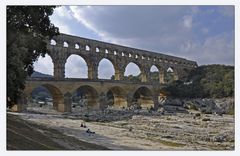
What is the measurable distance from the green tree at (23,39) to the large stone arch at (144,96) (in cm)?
2779

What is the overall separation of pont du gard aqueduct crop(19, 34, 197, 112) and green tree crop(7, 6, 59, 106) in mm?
13322

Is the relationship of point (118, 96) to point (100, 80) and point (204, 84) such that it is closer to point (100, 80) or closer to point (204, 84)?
point (100, 80)

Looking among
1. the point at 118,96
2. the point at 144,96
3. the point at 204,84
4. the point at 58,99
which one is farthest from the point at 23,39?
the point at 144,96

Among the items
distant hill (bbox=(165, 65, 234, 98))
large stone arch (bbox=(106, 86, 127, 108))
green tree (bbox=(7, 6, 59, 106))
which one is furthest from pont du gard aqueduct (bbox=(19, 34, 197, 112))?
green tree (bbox=(7, 6, 59, 106))

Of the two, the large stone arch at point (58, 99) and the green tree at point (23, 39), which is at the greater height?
the green tree at point (23, 39)

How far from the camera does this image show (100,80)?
121 feet

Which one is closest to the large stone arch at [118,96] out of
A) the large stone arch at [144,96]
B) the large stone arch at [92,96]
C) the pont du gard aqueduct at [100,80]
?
the pont du gard aqueduct at [100,80]

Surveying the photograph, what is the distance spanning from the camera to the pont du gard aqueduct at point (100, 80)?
108ft

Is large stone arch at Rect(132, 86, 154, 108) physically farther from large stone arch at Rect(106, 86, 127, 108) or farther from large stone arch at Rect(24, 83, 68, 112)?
large stone arch at Rect(24, 83, 68, 112)

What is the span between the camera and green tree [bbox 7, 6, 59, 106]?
1314 centimetres

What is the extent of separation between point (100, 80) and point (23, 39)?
23.0 m

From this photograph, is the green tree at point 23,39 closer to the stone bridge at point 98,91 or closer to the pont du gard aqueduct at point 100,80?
the pont du gard aqueduct at point 100,80
